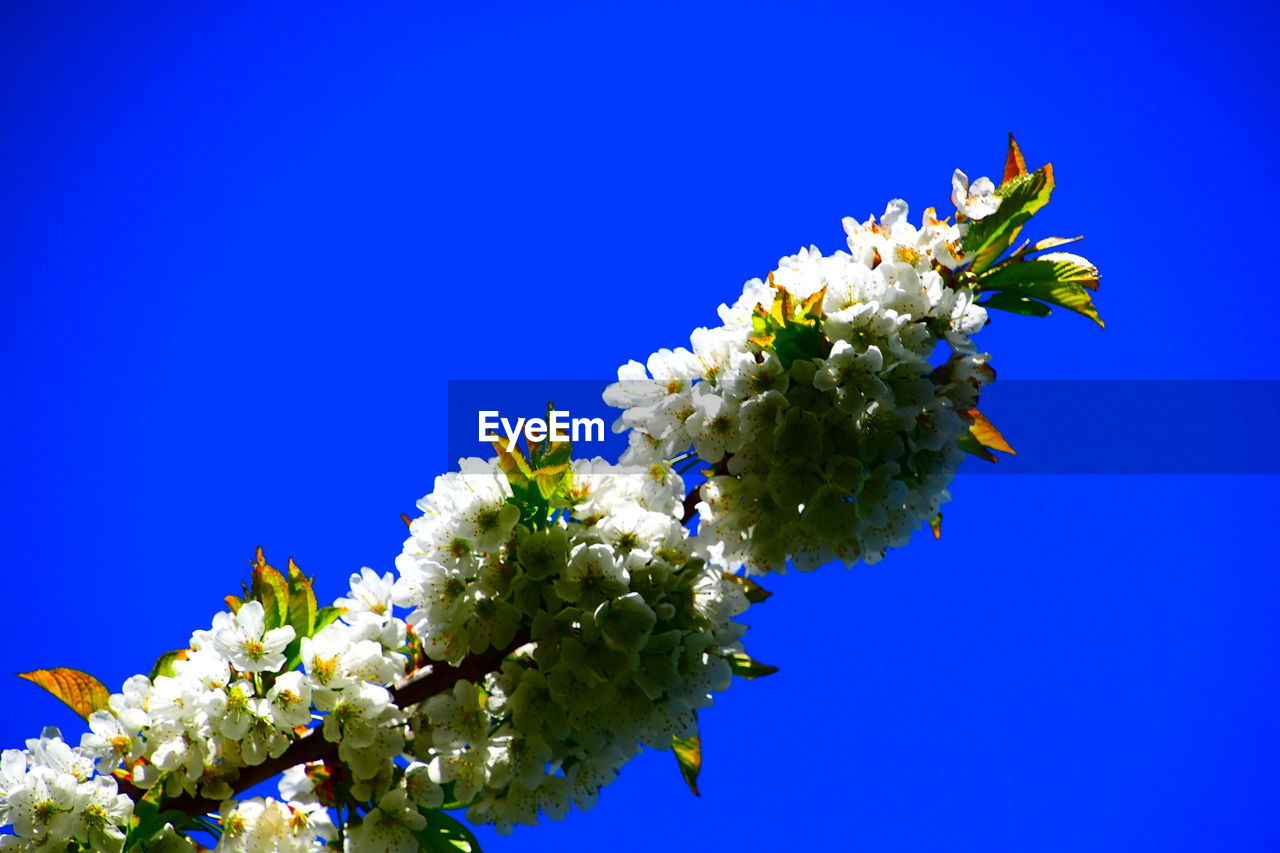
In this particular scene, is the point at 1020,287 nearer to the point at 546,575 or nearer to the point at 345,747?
the point at 546,575

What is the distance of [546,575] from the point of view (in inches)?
52.4

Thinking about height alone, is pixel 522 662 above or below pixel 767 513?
below

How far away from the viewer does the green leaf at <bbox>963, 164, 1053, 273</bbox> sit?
1.56 m

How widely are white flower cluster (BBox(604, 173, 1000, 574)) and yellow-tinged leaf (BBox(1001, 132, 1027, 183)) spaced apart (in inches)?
8.5

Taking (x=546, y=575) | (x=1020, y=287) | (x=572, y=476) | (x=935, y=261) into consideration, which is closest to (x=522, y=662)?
(x=546, y=575)

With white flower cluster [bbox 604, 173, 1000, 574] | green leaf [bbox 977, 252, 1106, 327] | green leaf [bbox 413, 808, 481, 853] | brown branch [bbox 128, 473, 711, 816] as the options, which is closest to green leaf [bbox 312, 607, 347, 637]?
brown branch [bbox 128, 473, 711, 816]

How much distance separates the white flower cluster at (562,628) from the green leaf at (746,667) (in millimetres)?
111

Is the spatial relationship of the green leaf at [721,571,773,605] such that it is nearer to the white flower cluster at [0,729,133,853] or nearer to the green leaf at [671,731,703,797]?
the green leaf at [671,731,703,797]

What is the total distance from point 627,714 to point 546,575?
0.22 m

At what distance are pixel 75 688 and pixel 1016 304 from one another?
1629 millimetres

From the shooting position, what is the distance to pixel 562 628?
1.32 meters

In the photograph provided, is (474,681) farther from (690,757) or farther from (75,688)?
(75,688)

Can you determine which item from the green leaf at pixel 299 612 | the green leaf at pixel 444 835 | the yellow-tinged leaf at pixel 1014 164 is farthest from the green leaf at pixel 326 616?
the yellow-tinged leaf at pixel 1014 164

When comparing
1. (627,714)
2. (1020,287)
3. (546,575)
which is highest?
(1020,287)
